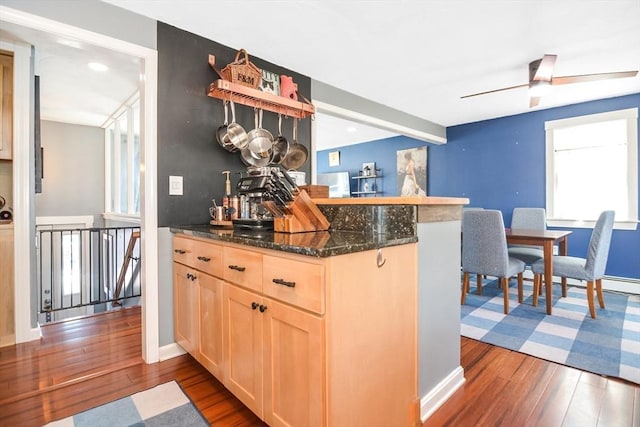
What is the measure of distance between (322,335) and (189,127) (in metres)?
1.88

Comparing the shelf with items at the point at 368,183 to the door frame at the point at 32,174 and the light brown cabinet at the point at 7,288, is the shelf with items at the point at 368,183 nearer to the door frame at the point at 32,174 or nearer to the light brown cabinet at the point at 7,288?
the door frame at the point at 32,174

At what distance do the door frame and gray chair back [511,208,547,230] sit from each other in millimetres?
4317

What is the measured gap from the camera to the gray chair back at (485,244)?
291cm

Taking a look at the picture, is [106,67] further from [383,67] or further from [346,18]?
[383,67]

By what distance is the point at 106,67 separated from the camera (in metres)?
2.95

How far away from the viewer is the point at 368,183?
22.4ft

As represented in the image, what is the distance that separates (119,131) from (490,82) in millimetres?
5079

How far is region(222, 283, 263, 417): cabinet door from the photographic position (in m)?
1.38

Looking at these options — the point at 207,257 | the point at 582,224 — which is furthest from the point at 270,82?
the point at 582,224

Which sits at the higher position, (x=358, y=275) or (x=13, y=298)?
(x=358, y=275)

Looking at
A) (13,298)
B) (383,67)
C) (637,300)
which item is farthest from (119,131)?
(637,300)

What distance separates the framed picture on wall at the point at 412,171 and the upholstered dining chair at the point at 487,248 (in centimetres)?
287

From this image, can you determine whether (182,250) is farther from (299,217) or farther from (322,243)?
(322,243)

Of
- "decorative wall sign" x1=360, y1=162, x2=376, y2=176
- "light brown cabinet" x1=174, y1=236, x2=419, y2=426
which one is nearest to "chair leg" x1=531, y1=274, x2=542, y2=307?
"light brown cabinet" x1=174, y1=236, x2=419, y2=426
